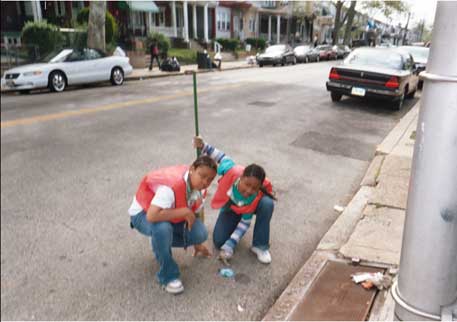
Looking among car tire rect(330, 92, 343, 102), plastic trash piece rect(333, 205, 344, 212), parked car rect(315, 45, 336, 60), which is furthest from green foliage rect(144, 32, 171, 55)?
Answer: car tire rect(330, 92, 343, 102)

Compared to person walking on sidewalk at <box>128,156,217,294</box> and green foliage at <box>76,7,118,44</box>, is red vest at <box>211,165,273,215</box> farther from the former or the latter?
green foliage at <box>76,7,118,44</box>

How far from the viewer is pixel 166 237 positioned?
251 centimetres

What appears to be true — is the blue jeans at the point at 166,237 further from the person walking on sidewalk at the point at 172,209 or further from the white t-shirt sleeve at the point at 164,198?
the white t-shirt sleeve at the point at 164,198

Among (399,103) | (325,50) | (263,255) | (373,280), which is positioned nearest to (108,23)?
(263,255)

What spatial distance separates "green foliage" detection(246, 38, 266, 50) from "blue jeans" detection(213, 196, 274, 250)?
1.11 meters

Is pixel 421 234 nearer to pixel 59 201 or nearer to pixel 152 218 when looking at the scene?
pixel 152 218

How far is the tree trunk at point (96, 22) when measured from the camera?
1830mm

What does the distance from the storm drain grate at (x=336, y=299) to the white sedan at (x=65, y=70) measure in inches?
71.7

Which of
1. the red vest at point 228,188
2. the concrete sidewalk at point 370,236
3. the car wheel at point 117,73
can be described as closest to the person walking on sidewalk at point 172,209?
the red vest at point 228,188

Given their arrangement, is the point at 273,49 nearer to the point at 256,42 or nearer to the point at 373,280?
the point at 256,42

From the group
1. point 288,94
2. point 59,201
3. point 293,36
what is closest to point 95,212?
point 59,201

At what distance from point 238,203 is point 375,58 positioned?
690 cm

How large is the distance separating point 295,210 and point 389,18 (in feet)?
5.94

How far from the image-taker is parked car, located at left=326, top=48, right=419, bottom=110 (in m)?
7.45
